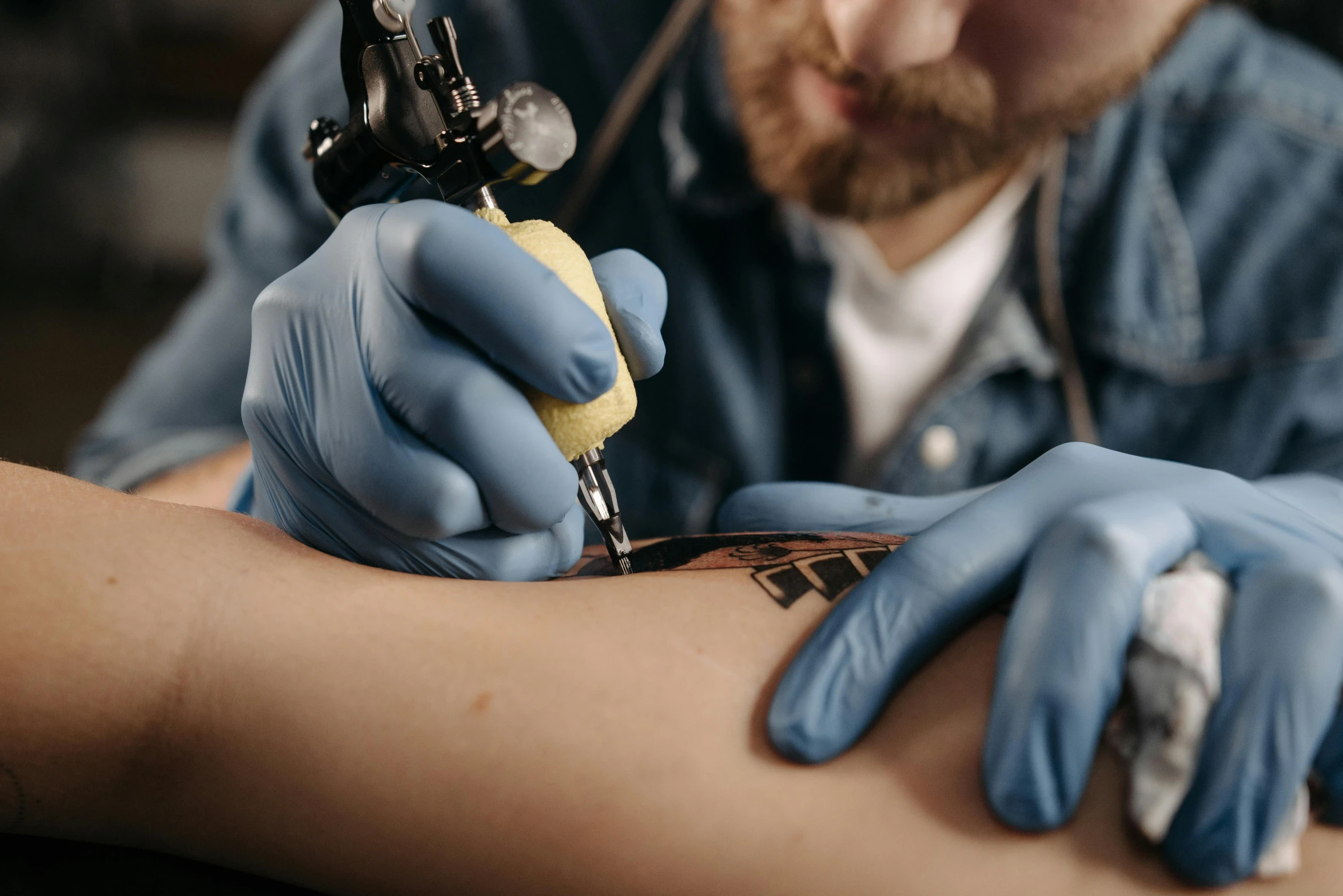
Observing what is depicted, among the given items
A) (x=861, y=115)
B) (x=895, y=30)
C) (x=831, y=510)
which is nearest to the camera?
(x=831, y=510)

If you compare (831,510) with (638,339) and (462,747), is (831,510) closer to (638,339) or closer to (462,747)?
(638,339)

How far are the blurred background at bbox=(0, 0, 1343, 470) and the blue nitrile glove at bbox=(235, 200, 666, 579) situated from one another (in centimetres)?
280

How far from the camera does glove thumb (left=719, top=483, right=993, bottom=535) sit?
0.93 metres

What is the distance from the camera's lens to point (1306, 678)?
569mm

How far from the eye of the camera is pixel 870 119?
1345 millimetres

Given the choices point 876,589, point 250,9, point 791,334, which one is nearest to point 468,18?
point 791,334

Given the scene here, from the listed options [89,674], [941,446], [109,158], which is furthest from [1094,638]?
[109,158]

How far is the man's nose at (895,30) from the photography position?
3.65 feet

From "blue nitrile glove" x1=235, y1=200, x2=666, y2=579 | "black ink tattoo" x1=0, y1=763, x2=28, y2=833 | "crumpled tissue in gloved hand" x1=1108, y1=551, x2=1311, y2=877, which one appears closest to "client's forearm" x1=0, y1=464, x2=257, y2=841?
"black ink tattoo" x1=0, y1=763, x2=28, y2=833

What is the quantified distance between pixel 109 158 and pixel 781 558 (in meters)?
3.60

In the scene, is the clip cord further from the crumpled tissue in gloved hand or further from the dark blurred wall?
the dark blurred wall

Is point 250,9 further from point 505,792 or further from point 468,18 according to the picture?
point 505,792

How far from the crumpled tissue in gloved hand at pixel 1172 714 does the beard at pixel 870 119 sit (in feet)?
2.83

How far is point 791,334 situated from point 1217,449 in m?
0.77
